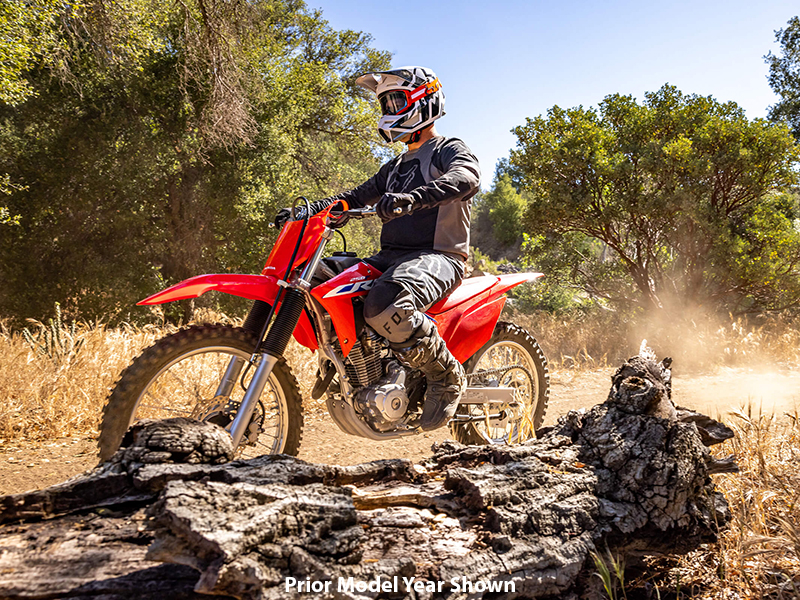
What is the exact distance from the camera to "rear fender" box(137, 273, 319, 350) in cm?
312

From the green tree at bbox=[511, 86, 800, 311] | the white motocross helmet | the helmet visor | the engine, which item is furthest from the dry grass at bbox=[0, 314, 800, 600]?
the helmet visor

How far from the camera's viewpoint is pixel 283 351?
3221 mm

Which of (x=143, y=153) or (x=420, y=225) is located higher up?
(x=143, y=153)

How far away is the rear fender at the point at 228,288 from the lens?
312 cm

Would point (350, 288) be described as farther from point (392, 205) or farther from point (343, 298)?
point (392, 205)

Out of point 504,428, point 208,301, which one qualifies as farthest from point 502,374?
point 208,301

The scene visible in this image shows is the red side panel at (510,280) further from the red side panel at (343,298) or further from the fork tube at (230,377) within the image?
the fork tube at (230,377)

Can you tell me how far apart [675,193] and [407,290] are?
743 centimetres

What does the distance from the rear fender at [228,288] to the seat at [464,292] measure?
0.95m

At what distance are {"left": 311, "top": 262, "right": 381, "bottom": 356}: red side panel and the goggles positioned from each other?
1.31 metres

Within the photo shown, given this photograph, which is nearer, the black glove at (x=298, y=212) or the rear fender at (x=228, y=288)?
the rear fender at (x=228, y=288)

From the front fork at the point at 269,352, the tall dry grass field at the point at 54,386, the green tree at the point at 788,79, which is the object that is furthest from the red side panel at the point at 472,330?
the green tree at the point at 788,79

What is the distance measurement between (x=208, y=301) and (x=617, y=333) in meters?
8.13

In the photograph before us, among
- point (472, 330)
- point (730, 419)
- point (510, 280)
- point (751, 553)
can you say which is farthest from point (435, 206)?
point (730, 419)
